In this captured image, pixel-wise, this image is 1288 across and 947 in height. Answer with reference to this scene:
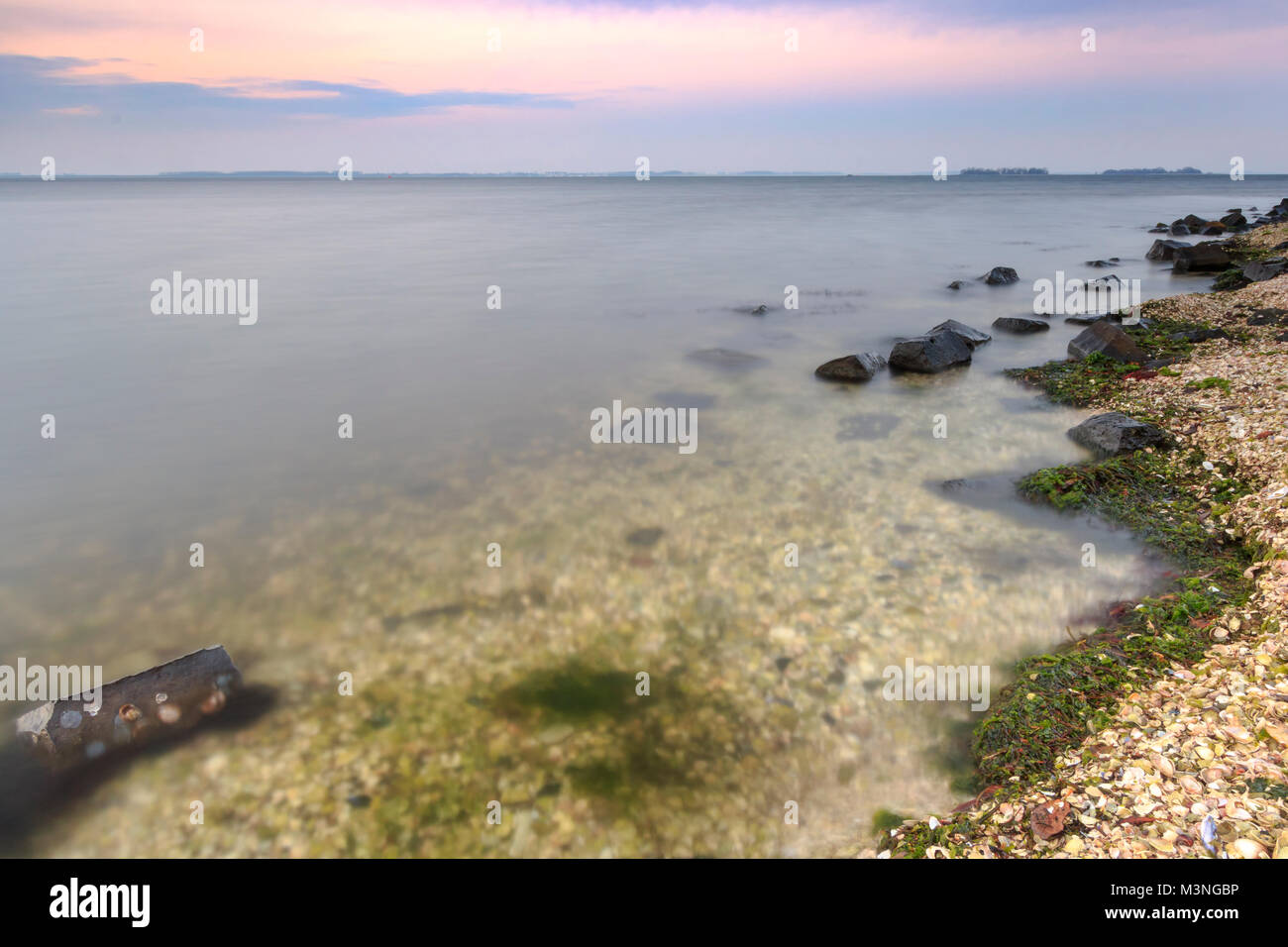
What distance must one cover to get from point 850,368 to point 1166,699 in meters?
14.0

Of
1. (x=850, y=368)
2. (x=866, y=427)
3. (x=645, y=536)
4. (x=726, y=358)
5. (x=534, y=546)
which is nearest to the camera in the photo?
(x=534, y=546)

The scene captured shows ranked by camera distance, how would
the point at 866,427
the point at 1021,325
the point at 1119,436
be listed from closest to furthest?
the point at 1119,436 → the point at 866,427 → the point at 1021,325

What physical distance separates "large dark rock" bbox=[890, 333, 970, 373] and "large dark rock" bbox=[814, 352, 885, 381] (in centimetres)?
103

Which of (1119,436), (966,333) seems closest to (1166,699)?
(1119,436)

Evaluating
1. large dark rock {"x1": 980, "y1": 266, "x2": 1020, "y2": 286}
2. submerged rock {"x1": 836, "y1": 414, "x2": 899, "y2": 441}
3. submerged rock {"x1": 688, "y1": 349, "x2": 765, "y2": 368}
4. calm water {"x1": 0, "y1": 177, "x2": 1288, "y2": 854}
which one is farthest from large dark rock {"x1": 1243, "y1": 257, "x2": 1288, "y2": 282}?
submerged rock {"x1": 836, "y1": 414, "x2": 899, "y2": 441}

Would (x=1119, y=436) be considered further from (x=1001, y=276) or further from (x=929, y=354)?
(x=1001, y=276)

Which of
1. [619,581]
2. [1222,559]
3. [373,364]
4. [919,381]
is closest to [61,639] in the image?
[619,581]

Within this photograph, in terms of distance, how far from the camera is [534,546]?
1133 cm

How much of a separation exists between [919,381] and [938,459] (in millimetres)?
6198

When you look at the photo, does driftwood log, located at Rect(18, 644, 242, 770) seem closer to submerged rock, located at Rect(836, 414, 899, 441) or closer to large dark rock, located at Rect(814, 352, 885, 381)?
submerged rock, located at Rect(836, 414, 899, 441)

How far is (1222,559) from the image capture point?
31.1 feet

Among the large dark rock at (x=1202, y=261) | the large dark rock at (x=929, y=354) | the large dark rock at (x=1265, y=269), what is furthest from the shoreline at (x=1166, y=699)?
the large dark rock at (x=1202, y=261)

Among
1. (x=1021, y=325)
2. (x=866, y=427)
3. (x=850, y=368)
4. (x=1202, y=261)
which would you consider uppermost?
(x=1202, y=261)

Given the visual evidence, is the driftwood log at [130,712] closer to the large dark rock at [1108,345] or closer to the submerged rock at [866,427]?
the submerged rock at [866,427]
